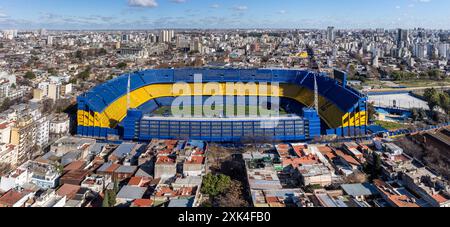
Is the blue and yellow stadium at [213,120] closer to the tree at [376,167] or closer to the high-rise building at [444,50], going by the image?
the tree at [376,167]

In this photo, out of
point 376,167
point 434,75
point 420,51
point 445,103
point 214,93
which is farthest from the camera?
point 420,51

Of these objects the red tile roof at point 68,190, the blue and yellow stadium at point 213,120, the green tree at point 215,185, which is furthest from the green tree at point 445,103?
the red tile roof at point 68,190

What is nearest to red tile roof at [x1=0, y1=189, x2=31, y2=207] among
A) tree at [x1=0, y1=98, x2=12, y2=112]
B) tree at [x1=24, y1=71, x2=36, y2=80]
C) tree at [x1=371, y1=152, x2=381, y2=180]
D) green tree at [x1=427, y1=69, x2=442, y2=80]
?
tree at [x1=371, y1=152, x2=381, y2=180]

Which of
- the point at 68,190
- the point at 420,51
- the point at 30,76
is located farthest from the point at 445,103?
the point at 420,51

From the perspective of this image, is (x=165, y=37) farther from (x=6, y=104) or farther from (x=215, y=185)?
(x=215, y=185)

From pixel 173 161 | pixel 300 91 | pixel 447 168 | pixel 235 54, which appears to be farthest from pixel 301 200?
pixel 235 54
